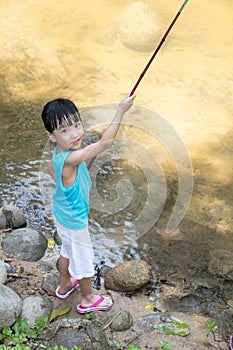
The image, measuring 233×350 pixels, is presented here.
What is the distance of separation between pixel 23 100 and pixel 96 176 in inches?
67.1

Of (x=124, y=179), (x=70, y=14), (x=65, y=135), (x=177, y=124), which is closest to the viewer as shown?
(x=65, y=135)

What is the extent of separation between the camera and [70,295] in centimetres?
346

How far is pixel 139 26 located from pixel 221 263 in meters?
5.07

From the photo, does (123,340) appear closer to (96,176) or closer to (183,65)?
(96,176)

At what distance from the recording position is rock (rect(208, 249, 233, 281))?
12.6 feet

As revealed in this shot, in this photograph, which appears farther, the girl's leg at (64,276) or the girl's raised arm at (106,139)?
the girl's leg at (64,276)

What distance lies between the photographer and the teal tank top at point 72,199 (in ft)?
9.60

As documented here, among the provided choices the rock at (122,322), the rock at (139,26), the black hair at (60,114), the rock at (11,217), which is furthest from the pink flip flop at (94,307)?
the rock at (139,26)

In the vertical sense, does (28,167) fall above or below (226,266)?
below

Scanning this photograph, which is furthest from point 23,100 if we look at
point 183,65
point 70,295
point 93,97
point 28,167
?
point 70,295

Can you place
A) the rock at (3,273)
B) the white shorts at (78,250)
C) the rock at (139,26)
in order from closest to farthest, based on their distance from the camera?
the white shorts at (78,250) → the rock at (3,273) → the rock at (139,26)

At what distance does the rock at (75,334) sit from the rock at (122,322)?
0.18 m

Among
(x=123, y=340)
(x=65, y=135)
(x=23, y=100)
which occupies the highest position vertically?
(x=65, y=135)

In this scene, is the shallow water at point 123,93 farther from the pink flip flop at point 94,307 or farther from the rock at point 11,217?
the pink flip flop at point 94,307
